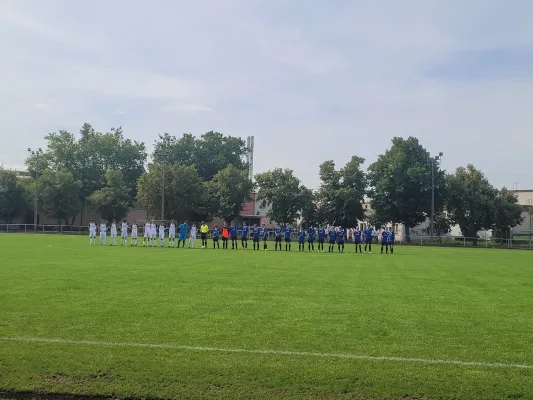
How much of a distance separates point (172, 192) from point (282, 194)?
534 inches

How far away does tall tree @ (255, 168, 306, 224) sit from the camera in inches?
2539

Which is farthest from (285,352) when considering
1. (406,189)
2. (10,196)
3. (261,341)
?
(10,196)

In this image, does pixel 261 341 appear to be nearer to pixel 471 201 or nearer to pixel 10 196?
pixel 471 201

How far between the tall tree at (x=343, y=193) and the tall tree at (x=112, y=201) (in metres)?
25.4

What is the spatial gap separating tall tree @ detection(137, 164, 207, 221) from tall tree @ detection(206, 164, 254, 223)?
205cm

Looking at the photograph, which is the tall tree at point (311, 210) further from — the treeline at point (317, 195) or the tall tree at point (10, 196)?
the tall tree at point (10, 196)

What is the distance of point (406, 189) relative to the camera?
59750 mm

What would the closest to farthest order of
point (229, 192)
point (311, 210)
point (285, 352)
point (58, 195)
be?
point (285, 352)
point (311, 210)
point (58, 195)
point (229, 192)

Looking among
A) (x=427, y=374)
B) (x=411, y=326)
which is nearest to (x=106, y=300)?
(x=411, y=326)

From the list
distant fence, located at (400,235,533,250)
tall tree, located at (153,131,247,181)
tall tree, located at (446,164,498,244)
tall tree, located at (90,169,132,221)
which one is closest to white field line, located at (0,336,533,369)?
distant fence, located at (400,235,533,250)

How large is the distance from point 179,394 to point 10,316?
4421mm

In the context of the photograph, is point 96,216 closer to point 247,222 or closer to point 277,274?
point 247,222

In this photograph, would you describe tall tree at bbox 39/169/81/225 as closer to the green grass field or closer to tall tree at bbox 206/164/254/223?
tall tree at bbox 206/164/254/223

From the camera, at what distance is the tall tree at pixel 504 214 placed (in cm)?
5944
